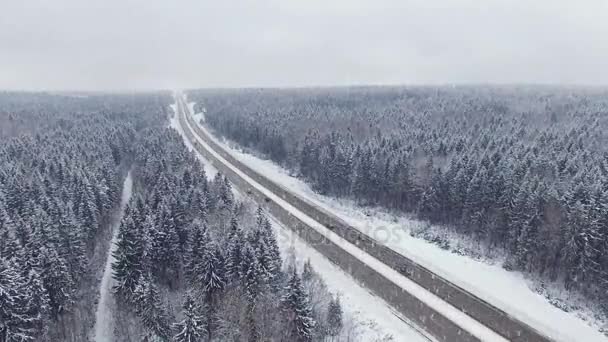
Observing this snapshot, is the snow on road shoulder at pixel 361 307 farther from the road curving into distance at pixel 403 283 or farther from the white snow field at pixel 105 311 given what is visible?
the white snow field at pixel 105 311

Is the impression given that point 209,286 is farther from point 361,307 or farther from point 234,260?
point 361,307

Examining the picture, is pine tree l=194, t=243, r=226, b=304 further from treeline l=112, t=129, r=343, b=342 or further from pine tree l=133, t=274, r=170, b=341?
pine tree l=133, t=274, r=170, b=341

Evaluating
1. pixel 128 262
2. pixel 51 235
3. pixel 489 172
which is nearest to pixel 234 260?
pixel 128 262

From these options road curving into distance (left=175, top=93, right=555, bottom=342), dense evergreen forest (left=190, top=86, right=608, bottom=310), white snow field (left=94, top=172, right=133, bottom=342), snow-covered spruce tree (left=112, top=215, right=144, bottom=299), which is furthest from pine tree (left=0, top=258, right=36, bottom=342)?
dense evergreen forest (left=190, top=86, right=608, bottom=310)

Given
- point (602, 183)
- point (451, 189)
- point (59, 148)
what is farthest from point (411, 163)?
point (59, 148)

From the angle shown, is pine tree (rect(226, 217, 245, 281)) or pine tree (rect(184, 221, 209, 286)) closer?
pine tree (rect(226, 217, 245, 281))

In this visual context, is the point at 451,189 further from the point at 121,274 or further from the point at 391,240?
the point at 121,274
